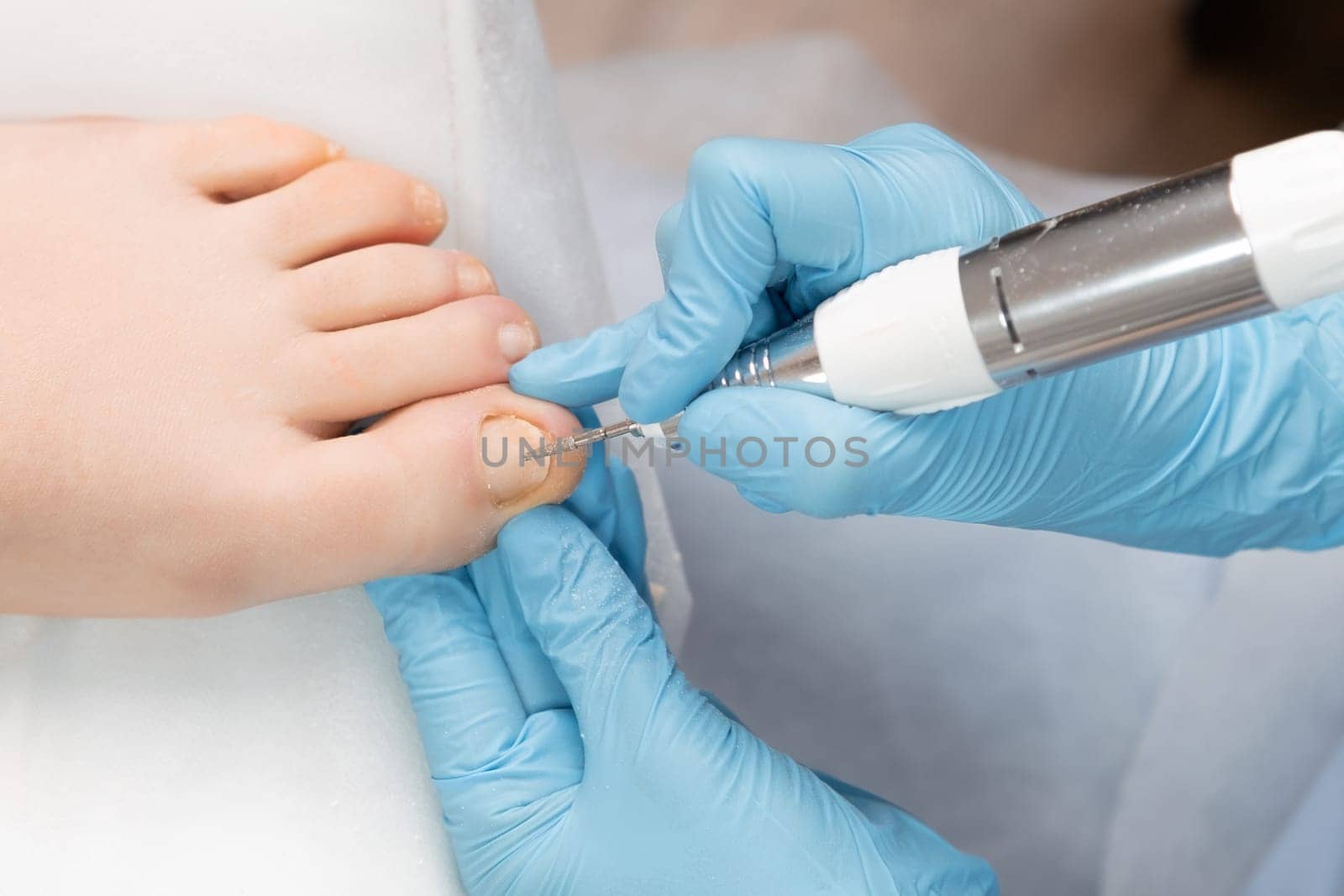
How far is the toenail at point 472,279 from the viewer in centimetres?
92

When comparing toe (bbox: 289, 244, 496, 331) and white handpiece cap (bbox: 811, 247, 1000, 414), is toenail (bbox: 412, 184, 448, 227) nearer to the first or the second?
toe (bbox: 289, 244, 496, 331)

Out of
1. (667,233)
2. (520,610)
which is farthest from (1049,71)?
(520,610)

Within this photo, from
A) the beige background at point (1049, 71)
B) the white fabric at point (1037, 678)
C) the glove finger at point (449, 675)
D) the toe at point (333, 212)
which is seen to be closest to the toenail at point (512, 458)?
the glove finger at point (449, 675)

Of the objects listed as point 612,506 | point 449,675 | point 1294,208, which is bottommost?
point 449,675

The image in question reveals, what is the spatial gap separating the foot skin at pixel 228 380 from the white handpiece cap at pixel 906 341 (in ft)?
0.84

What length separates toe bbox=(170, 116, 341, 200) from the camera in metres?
0.89

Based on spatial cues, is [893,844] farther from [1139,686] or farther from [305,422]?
[305,422]

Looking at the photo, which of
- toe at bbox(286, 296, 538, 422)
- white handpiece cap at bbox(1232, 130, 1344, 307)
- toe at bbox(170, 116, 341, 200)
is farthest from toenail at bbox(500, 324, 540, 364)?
white handpiece cap at bbox(1232, 130, 1344, 307)

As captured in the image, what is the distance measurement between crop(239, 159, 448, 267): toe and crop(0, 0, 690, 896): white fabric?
6cm

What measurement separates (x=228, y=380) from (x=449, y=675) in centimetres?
28

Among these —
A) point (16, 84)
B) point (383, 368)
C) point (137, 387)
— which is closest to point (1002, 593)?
point (383, 368)

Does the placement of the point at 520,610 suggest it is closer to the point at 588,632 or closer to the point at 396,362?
the point at 588,632

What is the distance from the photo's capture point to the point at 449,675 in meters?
0.85

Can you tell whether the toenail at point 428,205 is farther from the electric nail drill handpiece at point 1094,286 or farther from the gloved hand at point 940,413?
the electric nail drill handpiece at point 1094,286
